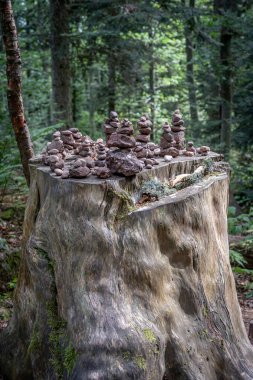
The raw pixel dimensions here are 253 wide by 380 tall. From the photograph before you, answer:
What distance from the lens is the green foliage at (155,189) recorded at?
355 cm

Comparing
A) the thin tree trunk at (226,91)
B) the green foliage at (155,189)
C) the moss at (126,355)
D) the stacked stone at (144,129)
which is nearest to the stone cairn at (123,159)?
the green foliage at (155,189)

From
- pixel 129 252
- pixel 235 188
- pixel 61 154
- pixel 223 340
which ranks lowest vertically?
pixel 235 188

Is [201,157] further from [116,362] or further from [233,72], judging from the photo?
[233,72]

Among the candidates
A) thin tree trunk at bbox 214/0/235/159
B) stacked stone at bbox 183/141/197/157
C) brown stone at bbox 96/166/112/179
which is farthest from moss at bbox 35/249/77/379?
thin tree trunk at bbox 214/0/235/159

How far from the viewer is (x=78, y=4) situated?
1090 cm

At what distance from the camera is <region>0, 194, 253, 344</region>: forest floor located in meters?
5.29

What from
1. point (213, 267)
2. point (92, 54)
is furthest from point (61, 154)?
point (92, 54)

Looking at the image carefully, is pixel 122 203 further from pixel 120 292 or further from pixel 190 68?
pixel 190 68

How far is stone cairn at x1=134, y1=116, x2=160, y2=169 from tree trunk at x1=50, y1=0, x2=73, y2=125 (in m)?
6.57

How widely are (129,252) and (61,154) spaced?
4.54 ft

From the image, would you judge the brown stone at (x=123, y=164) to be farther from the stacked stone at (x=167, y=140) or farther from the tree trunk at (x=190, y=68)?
the tree trunk at (x=190, y=68)

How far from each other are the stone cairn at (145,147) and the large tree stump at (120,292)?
0.40 ft

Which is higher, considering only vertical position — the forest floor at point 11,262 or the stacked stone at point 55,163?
the stacked stone at point 55,163

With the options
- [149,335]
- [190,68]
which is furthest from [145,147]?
[190,68]
